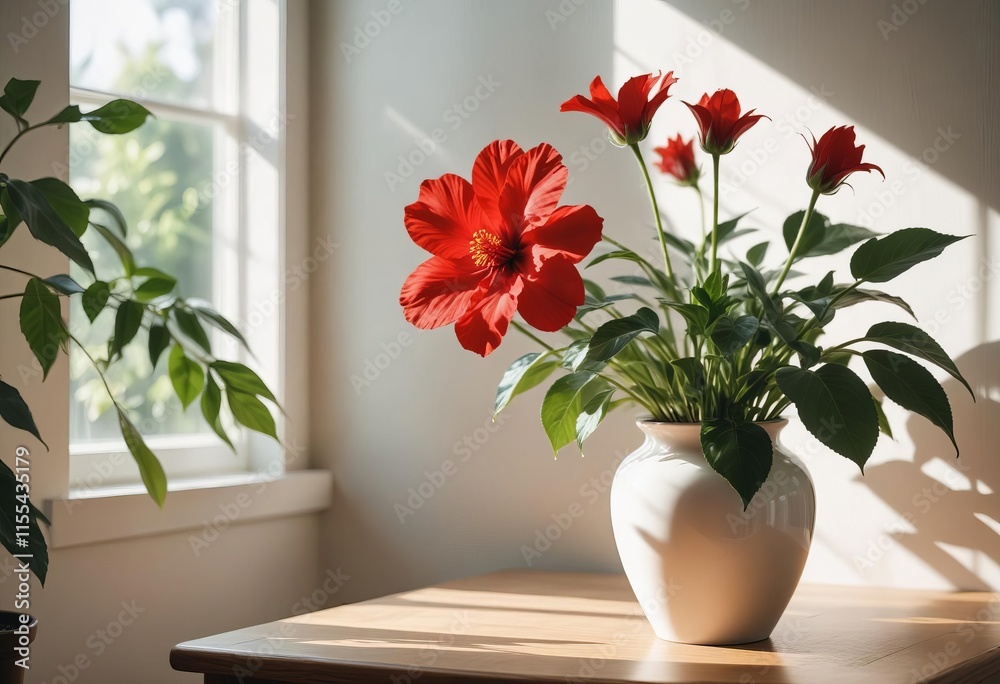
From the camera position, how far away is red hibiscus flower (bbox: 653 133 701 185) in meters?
1.38

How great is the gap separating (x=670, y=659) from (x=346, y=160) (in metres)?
1.23

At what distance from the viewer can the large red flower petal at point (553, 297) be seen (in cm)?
102

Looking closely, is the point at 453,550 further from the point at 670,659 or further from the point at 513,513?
the point at 670,659

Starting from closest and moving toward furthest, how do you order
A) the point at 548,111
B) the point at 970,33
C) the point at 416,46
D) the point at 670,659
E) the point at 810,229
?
1. the point at 670,659
2. the point at 810,229
3. the point at 970,33
4. the point at 548,111
5. the point at 416,46

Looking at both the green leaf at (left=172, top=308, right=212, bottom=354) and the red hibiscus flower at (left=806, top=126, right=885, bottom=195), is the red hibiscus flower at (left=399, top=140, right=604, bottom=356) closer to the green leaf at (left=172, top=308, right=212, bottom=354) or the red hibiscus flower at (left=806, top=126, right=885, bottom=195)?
the red hibiscus flower at (left=806, top=126, right=885, bottom=195)

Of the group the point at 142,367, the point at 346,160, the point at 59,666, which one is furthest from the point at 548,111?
the point at 59,666

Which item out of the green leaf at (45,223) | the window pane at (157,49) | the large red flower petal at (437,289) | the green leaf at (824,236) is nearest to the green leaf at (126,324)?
the green leaf at (45,223)

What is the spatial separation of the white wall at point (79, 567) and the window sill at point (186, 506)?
2 cm

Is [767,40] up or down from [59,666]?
up

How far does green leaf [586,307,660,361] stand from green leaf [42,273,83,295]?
25.2 inches

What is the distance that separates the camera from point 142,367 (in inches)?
72.8

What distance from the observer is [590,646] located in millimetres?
1158

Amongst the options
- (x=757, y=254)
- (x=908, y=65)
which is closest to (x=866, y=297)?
(x=757, y=254)

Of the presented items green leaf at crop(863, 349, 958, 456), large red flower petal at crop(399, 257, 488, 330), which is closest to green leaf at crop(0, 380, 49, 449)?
large red flower petal at crop(399, 257, 488, 330)
